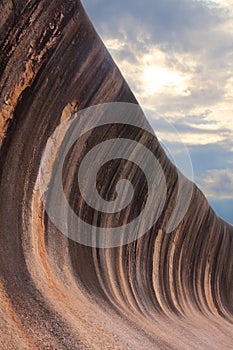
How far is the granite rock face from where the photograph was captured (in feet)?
7.26

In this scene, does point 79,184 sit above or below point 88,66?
below

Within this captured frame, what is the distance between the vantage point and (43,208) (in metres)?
2.83

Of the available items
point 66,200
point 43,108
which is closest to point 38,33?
point 43,108

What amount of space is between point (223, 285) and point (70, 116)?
7.50 m

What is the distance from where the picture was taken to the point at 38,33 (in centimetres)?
254

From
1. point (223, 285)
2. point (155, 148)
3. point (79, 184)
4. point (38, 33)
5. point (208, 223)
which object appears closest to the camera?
point (38, 33)

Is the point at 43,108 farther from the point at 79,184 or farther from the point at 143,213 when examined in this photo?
the point at 143,213

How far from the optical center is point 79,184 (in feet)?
11.3

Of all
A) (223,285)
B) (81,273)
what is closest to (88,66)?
(81,273)

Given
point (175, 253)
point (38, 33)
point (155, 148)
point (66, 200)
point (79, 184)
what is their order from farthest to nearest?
point (175, 253) < point (155, 148) < point (79, 184) < point (66, 200) < point (38, 33)

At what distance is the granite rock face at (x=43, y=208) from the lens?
221cm

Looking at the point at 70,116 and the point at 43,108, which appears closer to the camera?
the point at 43,108

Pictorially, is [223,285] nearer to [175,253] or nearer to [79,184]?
[175,253]

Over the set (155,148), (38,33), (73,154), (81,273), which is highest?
(155,148)
